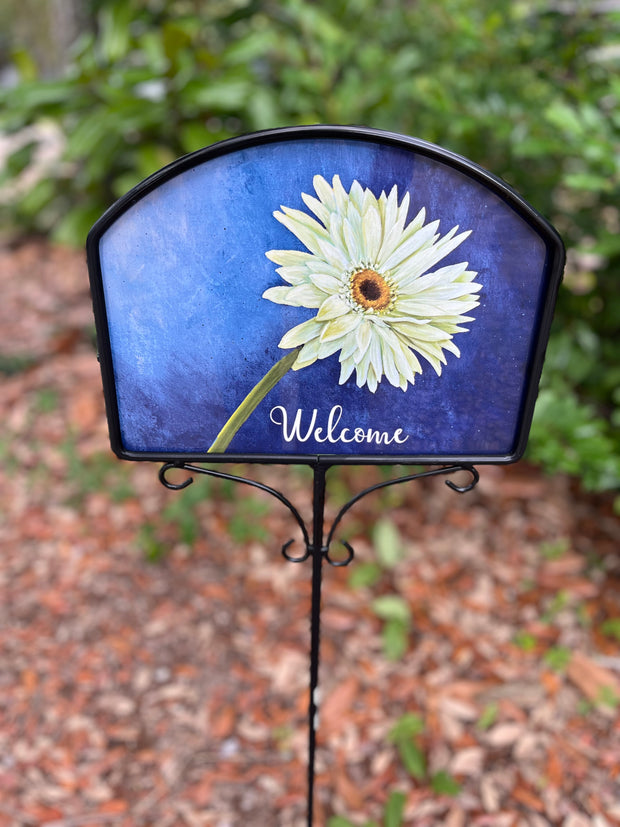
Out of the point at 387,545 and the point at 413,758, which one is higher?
the point at 387,545

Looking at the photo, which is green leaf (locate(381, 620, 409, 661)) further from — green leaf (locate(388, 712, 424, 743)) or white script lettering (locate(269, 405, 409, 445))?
white script lettering (locate(269, 405, 409, 445))

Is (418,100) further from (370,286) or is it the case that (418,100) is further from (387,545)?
(370,286)

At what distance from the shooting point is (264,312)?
2.85 feet

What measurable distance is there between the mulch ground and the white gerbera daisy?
119cm

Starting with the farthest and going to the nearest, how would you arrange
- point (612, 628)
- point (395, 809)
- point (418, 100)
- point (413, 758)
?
point (418, 100), point (612, 628), point (413, 758), point (395, 809)

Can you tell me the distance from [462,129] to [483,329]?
4.41ft

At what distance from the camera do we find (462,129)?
1.96 m

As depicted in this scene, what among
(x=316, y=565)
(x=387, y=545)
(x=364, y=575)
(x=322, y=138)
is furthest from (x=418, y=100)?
(x=316, y=565)

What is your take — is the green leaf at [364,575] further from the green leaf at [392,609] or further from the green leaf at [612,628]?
A: the green leaf at [612,628]

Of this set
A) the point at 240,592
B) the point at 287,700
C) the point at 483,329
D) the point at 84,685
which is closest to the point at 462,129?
the point at 483,329

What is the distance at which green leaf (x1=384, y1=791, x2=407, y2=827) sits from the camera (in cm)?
147

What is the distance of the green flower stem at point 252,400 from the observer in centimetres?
89

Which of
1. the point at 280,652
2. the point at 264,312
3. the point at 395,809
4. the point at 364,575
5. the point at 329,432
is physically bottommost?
the point at 395,809

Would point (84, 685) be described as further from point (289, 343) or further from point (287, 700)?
point (289, 343)
